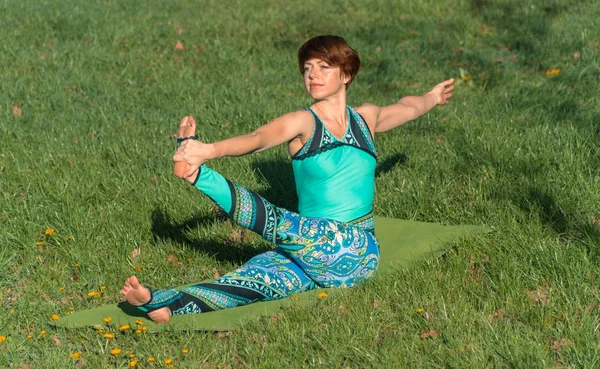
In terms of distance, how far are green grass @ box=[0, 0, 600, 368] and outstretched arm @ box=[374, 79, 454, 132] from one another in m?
0.76

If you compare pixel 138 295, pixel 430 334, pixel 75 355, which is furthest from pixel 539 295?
pixel 75 355

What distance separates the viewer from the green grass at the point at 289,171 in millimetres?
4547

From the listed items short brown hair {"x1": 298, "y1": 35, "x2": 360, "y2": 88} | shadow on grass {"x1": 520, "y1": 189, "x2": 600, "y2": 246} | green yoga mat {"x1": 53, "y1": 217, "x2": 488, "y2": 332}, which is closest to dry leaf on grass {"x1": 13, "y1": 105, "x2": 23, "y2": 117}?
green yoga mat {"x1": 53, "y1": 217, "x2": 488, "y2": 332}

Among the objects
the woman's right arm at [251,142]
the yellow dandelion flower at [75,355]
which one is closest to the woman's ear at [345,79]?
the woman's right arm at [251,142]

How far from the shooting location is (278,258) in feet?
17.0

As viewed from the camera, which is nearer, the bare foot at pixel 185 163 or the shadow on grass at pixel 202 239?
the bare foot at pixel 185 163

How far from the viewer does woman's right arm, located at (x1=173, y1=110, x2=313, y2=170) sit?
4.35 metres

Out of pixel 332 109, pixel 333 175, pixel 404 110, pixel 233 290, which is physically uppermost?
pixel 332 109

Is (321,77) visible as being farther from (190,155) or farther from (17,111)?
(17,111)

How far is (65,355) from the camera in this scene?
453 cm

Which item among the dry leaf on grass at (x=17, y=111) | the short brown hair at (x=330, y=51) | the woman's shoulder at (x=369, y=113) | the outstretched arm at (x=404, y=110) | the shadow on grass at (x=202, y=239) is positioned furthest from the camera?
the dry leaf on grass at (x=17, y=111)

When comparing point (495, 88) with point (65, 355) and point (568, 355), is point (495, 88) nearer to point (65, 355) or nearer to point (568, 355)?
point (568, 355)

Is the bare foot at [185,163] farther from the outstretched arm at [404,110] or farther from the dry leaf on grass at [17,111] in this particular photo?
the dry leaf on grass at [17,111]

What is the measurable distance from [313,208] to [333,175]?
0.77 feet
